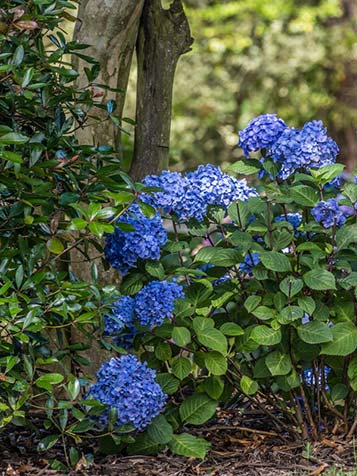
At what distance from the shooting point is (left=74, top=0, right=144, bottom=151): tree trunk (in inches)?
152

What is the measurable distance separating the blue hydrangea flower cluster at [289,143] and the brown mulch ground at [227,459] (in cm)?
108

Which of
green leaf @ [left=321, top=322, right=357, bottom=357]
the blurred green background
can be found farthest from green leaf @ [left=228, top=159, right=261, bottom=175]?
the blurred green background

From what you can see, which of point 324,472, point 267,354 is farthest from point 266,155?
point 324,472

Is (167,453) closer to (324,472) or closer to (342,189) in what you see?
(324,472)

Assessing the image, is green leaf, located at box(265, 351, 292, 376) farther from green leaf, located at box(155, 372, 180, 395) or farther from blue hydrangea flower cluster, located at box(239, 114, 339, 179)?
blue hydrangea flower cluster, located at box(239, 114, 339, 179)

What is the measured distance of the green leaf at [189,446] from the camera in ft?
10.0

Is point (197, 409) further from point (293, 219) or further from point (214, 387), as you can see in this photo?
point (293, 219)

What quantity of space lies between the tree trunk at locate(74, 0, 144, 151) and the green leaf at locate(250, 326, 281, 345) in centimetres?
137

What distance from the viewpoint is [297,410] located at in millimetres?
3277

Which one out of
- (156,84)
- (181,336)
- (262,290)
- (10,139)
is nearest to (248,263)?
(262,290)

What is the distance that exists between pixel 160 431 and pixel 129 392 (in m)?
0.23

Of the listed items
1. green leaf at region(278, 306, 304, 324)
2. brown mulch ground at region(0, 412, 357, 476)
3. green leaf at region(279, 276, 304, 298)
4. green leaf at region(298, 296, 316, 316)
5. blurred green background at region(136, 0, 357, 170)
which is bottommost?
brown mulch ground at region(0, 412, 357, 476)

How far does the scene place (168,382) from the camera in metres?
3.19

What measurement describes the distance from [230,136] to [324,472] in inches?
390
